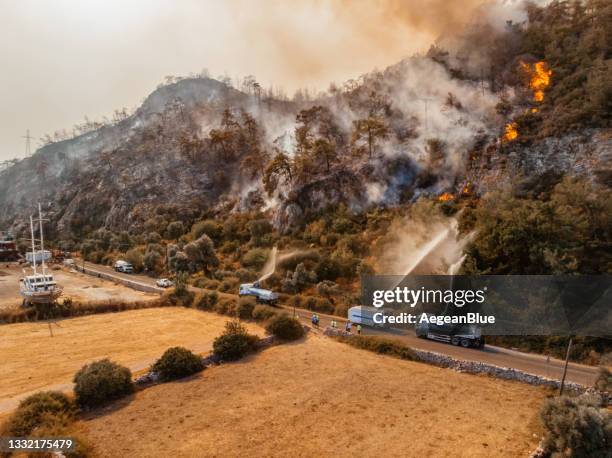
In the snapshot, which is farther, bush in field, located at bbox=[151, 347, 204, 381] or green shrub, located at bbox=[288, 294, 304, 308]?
green shrub, located at bbox=[288, 294, 304, 308]

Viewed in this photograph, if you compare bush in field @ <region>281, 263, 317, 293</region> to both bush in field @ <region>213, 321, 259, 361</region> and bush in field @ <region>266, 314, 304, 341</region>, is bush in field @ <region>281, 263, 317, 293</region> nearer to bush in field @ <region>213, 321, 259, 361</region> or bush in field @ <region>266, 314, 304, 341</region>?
bush in field @ <region>266, 314, 304, 341</region>

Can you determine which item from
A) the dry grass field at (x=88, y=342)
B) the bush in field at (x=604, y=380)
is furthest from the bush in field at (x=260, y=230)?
A: the bush in field at (x=604, y=380)

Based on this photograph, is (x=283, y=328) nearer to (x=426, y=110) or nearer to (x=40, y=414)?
(x=40, y=414)

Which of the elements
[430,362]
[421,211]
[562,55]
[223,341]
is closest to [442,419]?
[430,362]

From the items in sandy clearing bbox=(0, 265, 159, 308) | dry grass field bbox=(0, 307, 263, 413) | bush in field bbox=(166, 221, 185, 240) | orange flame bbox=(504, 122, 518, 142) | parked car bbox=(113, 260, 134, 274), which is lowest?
dry grass field bbox=(0, 307, 263, 413)

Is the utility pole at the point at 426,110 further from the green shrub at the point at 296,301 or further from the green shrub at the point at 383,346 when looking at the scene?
the green shrub at the point at 383,346

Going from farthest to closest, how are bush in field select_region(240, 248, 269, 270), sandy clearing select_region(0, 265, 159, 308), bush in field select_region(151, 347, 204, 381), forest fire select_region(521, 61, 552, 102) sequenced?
forest fire select_region(521, 61, 552, 102)
bush in field select_region(240, 248, 269, 270)
sandy clearing select_region(0, 265, 159, 308)
bush in field select_region(151, 347, 204, 381)

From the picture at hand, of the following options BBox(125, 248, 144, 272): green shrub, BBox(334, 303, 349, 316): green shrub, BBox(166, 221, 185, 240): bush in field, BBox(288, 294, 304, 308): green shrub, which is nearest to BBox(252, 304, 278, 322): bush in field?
BBox(288, 294, 304, 308): green shrub

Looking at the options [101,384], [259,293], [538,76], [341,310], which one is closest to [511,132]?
[538,76]
